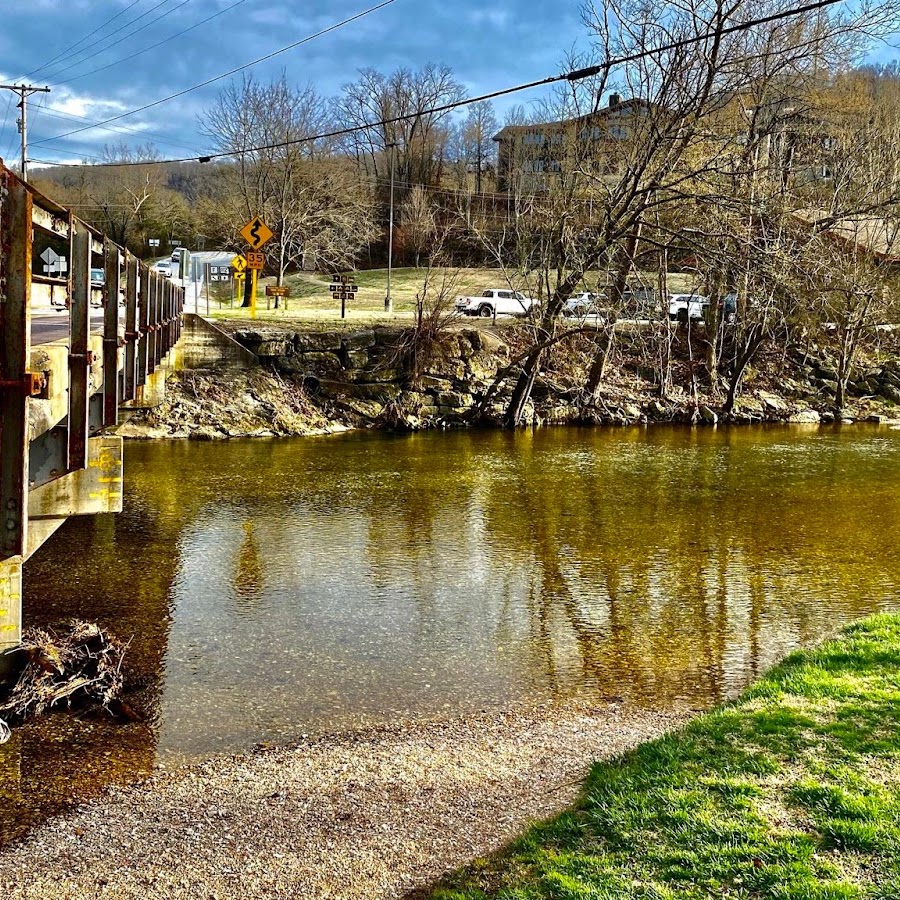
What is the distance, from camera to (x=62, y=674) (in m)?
7.61

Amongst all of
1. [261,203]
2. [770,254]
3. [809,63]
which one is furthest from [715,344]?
[261,203]

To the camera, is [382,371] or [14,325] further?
[382,371]

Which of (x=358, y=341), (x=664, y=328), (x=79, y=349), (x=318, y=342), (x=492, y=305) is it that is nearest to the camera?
(x=79, y=349)

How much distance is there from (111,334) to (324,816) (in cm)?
506

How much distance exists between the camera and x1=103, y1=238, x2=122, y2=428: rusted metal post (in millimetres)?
8633

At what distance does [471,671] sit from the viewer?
8.89 m

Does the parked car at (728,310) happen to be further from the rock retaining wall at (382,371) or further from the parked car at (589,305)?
the rock retaining wall at (382,371)

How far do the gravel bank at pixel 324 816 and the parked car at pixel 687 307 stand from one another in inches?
1117

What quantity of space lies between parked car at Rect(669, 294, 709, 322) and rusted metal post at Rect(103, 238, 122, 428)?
89.1ft

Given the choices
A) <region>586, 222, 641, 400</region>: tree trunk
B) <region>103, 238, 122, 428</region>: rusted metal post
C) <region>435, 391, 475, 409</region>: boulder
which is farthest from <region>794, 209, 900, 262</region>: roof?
<region>103, 238, 122, 428</region>: rusted metal post

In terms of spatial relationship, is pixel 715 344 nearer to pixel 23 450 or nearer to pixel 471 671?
pixel 471 671

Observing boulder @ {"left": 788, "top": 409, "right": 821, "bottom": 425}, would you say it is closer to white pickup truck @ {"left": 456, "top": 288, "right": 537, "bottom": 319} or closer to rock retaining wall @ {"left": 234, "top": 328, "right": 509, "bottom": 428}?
rock retaining wall @ {"left": 234, "top": 328, "right": 509, "bottom": 428}

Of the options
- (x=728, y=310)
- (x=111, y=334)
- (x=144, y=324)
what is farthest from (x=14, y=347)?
(x=728, y=310)

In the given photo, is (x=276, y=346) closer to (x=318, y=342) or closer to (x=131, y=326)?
(x=318, y=342)
